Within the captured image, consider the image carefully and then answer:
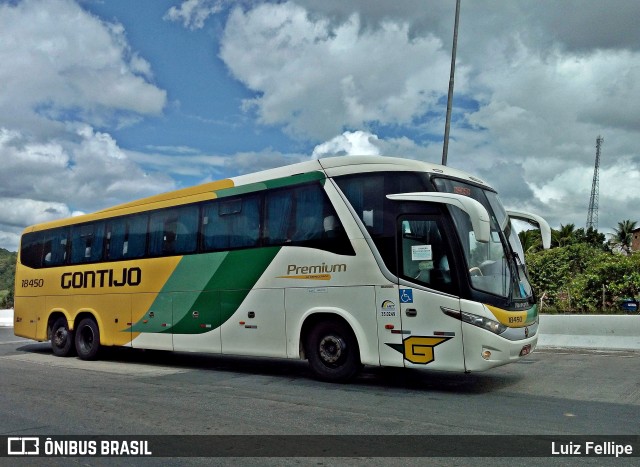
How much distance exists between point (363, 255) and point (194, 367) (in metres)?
5.26

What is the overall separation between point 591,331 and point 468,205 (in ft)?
26.4

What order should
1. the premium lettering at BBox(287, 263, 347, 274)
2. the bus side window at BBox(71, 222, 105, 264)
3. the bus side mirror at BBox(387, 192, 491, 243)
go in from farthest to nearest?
the bus side window at BBox(71, 222, 105, 264) → the premium lettering at BBox(287, 263, 347, 274) → the bus side mirror at BBox(387, 192, 491, 243)

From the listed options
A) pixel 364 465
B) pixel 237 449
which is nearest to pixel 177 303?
pixel 237 449

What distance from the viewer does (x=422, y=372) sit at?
10.6 m

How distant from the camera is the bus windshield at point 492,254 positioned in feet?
26.9

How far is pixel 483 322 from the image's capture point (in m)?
7.89

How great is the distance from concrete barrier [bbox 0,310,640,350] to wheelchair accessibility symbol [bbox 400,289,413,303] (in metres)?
7.33

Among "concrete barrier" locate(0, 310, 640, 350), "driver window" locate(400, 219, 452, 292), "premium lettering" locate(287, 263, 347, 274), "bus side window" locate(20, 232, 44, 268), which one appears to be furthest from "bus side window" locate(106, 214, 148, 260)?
"concrete barrier" locate(0, 310, 640, 350)

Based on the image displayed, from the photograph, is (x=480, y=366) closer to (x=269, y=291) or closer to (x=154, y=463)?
(x=269, y=291)

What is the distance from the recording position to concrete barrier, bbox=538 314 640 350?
13102 millimetres

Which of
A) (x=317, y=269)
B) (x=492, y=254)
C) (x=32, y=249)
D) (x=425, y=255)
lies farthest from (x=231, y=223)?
(x=32, y=249)

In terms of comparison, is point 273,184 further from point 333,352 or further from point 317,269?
point 333,352

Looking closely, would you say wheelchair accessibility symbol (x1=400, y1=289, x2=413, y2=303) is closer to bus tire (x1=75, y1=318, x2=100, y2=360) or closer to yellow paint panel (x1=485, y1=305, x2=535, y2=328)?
yellow paint panel (x1=485, y1=305, x2=535, y2=328)

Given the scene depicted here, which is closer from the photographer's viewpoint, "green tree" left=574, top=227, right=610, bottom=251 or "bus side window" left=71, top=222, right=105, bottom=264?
"bus side window" left=71, top=222, right=105, bottom=264
